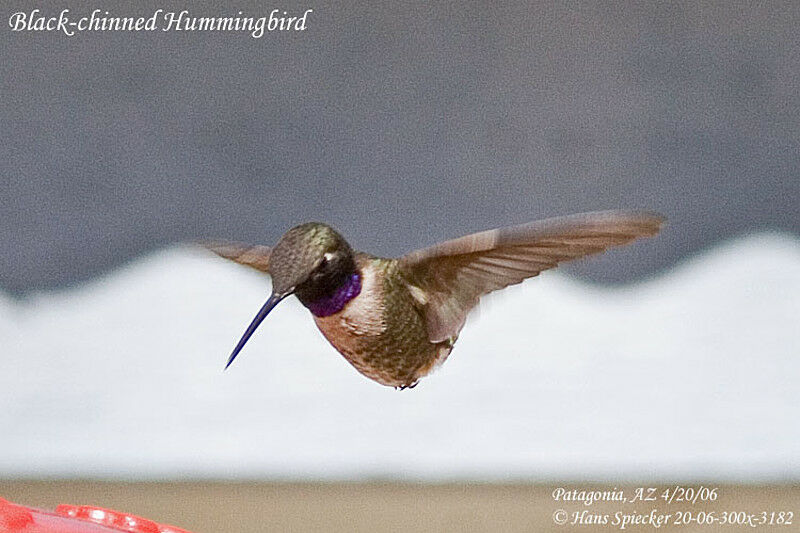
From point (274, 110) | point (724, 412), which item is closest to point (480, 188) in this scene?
point (274, 110)

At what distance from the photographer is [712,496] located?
6.70 feet

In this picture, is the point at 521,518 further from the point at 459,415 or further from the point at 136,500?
the point at 136,500

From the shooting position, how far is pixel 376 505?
6.78 ft

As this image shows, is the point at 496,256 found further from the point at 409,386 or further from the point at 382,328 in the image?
the point at 409,386

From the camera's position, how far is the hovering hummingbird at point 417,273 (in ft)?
4.26

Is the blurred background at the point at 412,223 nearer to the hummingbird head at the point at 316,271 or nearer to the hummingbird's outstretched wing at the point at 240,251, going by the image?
the hummingbird's outstretched wing at the point at 240,251

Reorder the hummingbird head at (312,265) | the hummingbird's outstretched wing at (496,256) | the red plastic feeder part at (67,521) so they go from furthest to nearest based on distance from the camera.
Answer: the hummingbird head at (312,265), the hummingbird's outstretched wing at (496,256), the red plastic feeder part at (67,521)

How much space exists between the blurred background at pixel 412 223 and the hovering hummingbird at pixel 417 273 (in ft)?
1.46

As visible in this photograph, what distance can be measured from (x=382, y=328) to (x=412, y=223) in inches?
21.3

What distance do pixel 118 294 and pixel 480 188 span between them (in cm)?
71

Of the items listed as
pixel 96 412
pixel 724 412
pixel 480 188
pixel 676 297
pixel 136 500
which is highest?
pixel 480 188

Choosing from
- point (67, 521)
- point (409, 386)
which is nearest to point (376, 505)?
point (409, 386)
